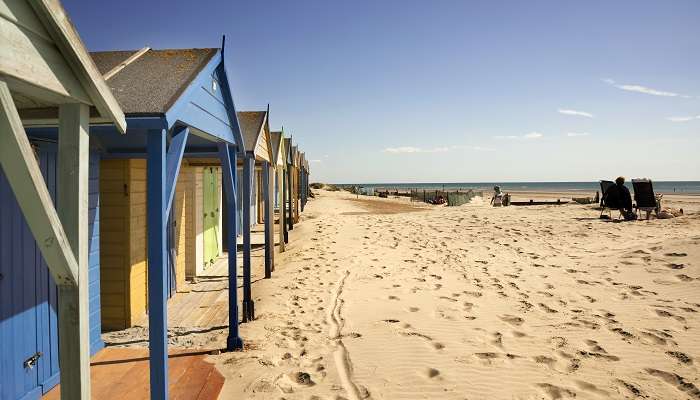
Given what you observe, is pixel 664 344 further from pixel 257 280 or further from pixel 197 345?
pixel 257 280

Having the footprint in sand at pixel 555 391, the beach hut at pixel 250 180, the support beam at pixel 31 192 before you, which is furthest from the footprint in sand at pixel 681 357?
the support beam at pixel 31 192

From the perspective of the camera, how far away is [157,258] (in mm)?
2818

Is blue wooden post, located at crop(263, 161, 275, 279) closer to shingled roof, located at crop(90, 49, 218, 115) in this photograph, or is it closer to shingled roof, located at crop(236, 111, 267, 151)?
shingled roof, located at crop(236, 111, 267, 151)

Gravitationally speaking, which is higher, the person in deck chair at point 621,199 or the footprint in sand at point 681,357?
the person in deck chair at point 621,199

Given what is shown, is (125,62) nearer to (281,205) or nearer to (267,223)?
(267,223)

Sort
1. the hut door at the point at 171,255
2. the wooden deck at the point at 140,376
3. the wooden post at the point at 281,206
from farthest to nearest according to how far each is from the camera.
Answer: the wooden post at the point at 281,206 → the hut door at the point at 171,255 → the wooden deck at the point at 140,376

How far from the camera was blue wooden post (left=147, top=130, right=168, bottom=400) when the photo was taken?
278cm

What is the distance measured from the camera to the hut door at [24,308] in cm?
342

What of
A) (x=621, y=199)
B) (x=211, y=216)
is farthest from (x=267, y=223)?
(x=621, y=199)

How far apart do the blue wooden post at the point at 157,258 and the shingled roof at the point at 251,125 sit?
4634mm

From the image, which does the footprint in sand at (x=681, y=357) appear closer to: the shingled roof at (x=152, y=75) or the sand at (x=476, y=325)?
the sand at (x=476, y=325)

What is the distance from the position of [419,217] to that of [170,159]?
1549 centimetres

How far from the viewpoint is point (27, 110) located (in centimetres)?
210

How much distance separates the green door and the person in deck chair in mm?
14703
